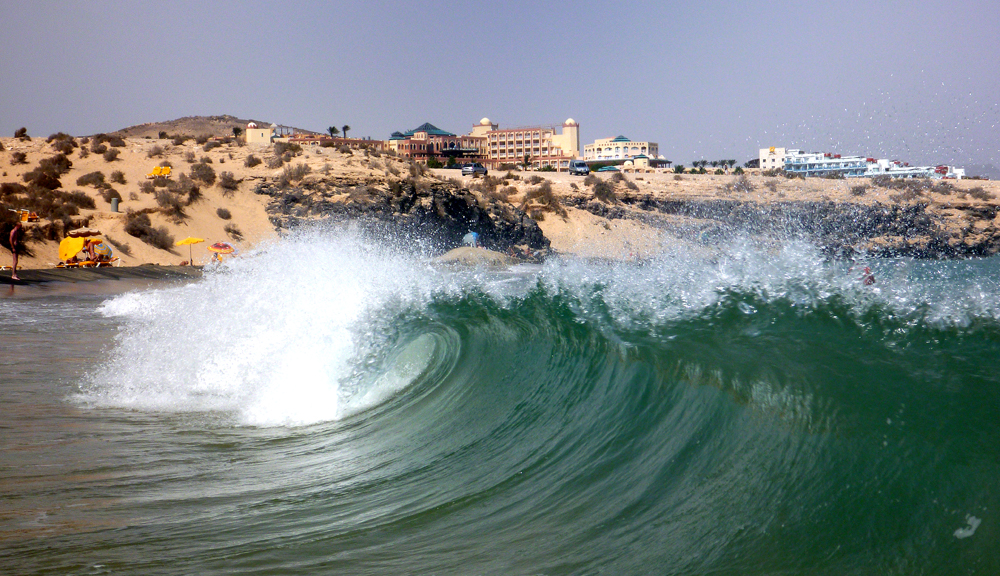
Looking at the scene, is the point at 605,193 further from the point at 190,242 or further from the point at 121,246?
the point at 121,246

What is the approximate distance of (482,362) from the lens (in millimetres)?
6969

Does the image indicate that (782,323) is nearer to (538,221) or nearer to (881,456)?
(881,456)

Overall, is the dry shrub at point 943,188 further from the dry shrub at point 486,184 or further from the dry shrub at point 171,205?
the dry shrub at point 171,205

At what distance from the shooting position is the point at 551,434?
507cm

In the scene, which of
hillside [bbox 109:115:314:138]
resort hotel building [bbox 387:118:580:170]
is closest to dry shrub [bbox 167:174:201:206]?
resort hotel building [bbox 387:118:580:170]

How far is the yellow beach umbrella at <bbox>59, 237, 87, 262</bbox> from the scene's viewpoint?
2214 cm

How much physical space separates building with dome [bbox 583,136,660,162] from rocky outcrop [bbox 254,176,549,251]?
77.4 metres

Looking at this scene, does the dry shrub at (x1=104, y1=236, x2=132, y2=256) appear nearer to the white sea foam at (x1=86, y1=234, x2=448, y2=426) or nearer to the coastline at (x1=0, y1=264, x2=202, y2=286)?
the coastline at (x1=0, y1=264, x2=202, y2=286)

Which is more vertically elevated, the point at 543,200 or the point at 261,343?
the point at 543,200

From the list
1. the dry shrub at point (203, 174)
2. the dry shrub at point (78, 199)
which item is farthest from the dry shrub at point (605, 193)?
the dry shrub at point (78, 199)

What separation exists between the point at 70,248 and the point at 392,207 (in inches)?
485

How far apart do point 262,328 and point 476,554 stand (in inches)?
216

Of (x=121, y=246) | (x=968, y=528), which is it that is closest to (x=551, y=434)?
(x=968, y=528)

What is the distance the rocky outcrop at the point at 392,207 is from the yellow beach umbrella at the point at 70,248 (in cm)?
858
